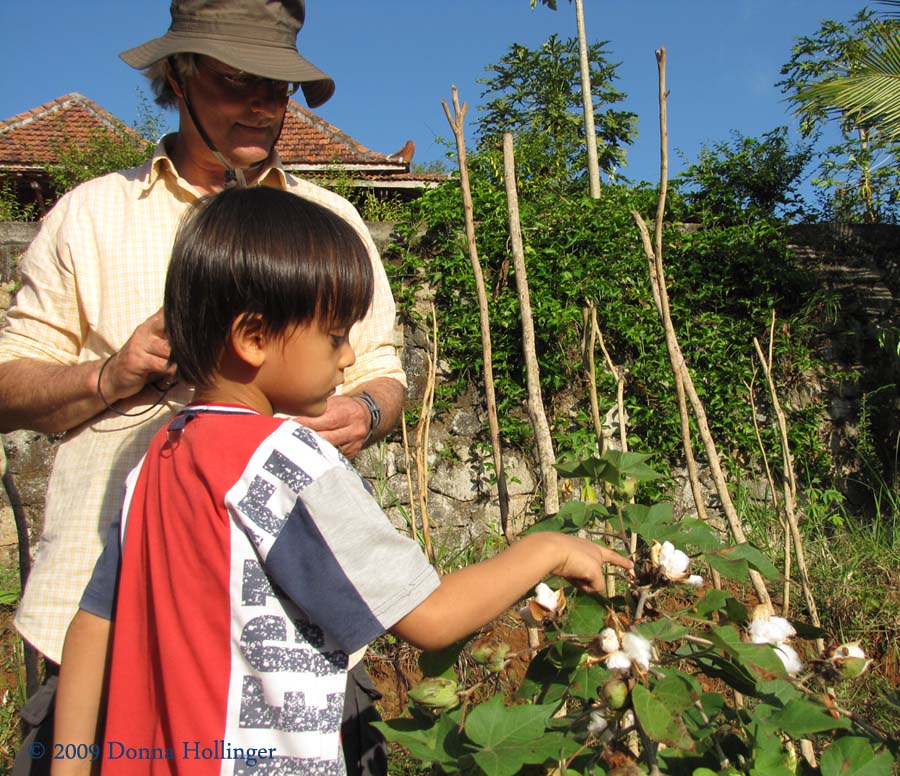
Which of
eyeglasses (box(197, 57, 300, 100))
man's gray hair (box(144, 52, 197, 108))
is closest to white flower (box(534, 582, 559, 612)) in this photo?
eyeglasses (box(197, 57, 300, 100))

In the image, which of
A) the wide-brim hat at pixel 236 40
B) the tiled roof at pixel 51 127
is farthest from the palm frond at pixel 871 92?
the tiled roof at pixel 51 127

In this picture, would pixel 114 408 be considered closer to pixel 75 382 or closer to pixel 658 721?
pixel 75 382

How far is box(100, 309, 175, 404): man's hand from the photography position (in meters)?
1.15

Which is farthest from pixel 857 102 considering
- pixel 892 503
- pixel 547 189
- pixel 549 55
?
pixel 549 55

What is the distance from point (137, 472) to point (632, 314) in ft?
12.3

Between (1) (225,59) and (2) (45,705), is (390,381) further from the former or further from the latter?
(2) (45,705)

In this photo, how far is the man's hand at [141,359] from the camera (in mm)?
1146

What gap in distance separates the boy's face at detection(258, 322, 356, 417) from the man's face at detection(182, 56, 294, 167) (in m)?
0.64

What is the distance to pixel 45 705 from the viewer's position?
119cm

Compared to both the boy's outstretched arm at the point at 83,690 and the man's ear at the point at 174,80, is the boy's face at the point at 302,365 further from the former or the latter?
the man's ear at the point at 174,80

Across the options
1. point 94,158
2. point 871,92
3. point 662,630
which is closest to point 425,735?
point 662,630

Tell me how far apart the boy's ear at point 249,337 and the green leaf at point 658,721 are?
0.61 meters

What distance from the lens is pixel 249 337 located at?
962 millimetres

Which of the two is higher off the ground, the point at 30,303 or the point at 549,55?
the point at 549,55
